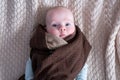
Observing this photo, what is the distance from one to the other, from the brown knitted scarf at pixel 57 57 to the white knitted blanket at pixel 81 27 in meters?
0.10

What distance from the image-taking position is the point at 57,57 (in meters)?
1.13

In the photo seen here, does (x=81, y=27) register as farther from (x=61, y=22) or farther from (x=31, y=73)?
(x=31, y=73)

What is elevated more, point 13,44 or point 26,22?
point 26,22

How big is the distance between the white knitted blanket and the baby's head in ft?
0.30

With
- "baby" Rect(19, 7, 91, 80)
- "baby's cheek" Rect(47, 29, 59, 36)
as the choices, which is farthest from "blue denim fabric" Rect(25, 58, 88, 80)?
"baby's cheek" Rect(47, 29, 59, 36)

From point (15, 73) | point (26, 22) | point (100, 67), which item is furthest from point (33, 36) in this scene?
point (100, 67)

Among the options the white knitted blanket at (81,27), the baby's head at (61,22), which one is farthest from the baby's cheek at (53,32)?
the white knitted blanket at (81,27)

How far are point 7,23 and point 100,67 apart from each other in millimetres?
508

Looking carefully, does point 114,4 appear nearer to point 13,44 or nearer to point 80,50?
point 80,50

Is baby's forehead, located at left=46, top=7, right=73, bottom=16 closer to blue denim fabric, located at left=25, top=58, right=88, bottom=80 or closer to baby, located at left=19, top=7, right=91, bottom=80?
baby, located at left=19, top=7, right=91, bottom=80

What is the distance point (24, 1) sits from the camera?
1.28 m

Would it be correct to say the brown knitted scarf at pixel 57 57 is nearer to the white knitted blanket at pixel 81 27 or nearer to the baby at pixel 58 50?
the baby at pixel 58 50

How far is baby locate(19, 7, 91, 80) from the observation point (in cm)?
112

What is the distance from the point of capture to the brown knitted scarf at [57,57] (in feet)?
3.66
